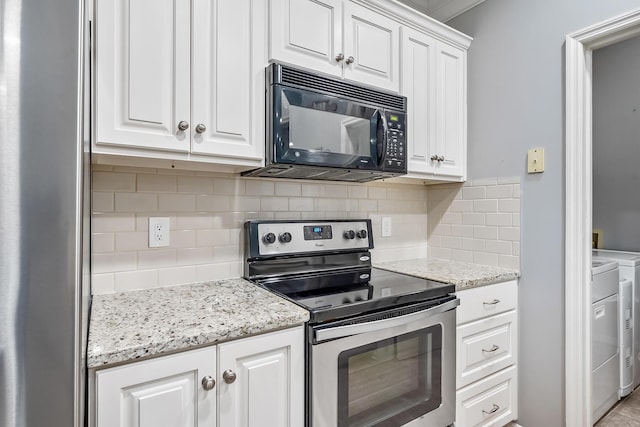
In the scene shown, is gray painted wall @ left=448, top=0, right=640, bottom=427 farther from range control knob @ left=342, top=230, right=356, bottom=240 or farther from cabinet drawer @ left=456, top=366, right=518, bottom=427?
range control knob @ left=342, top=230, right=356, bottom=240

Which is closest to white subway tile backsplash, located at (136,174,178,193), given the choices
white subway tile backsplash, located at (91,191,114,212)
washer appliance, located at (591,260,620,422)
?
white subway tile backsplash, located at (91,191,114,212)

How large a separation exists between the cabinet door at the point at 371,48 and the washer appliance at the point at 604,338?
1.48 m

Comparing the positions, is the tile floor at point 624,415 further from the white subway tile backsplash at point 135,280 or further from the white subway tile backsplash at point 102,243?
the white subway tile backsplash at point 102,243

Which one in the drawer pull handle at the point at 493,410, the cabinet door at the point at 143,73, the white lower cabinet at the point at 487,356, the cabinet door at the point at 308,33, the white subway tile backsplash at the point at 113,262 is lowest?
the drawer pull handle at the point at 493,410

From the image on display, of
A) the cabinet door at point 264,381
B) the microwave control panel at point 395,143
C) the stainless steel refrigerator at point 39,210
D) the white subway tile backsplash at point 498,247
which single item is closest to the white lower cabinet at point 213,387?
the cabinet door at point 264,381

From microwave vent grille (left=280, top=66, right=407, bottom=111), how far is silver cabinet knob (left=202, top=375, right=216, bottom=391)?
105cm

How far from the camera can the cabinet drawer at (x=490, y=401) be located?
1.64 metres

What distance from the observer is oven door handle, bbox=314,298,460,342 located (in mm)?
1154

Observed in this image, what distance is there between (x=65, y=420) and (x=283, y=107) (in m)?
1.12

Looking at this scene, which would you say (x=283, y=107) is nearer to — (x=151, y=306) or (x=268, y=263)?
(x=268, y=263)

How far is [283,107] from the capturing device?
4.47 ft

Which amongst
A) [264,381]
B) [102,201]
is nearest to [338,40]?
[102,201]

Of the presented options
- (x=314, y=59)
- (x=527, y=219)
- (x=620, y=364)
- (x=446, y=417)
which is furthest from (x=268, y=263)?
(x=620, y=364)

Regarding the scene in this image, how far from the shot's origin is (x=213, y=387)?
0.99 m
